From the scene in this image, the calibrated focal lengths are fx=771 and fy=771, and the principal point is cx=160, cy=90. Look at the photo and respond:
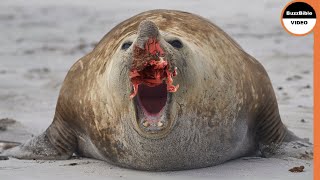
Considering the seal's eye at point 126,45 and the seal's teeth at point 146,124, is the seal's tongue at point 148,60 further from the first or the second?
the seal's eye at point 126,45

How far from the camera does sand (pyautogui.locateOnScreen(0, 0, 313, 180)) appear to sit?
493 cm

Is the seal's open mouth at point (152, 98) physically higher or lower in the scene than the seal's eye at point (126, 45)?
lower

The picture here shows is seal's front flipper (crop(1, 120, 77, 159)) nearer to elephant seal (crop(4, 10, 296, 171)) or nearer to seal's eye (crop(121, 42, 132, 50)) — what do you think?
elephant seal (crop(4, 10, 296, 171))

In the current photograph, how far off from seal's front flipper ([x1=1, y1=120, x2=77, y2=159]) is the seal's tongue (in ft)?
5.56

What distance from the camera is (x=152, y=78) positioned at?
4.02 meters

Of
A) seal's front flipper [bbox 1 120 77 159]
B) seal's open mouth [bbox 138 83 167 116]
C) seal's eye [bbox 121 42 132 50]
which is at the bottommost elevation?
seal's front flipper [bbox 1 120 77 159]

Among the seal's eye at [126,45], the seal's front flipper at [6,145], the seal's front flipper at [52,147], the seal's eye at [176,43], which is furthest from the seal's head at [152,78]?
the seal's front flipper at [6,145]

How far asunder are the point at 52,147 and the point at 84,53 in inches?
241

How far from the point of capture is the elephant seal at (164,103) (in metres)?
4.14

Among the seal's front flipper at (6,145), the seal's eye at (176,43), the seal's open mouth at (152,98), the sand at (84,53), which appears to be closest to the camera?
the seal's open mouth at (152,98)

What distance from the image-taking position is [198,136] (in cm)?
470

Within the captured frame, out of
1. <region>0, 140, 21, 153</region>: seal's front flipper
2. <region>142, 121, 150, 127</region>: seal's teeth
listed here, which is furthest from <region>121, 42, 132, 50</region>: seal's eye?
<region>0, 140, 21, 153</region>: seal's front flipper

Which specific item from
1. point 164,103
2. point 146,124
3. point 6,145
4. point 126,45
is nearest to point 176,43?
point 126,45

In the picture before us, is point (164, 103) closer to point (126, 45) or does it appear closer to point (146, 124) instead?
point (146, 124)
